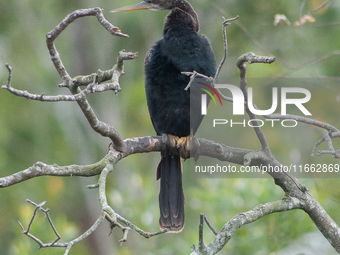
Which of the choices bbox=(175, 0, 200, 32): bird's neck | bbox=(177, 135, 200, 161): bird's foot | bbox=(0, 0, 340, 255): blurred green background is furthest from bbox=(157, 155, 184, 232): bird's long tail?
A: bbox=(0, 0, 340, 255): blurred green background

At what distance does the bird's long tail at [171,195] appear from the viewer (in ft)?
10.2

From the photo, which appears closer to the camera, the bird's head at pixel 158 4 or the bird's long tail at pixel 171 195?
the bird's long tail at pixel 171 195

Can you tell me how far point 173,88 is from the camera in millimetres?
3119

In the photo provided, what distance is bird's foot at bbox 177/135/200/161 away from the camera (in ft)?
9.50

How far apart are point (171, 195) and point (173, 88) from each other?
83 centimetres

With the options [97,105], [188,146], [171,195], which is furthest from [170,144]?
[97,105]

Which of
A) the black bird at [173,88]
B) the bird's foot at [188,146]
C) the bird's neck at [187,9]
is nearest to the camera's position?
the bird's foot at [188,146]

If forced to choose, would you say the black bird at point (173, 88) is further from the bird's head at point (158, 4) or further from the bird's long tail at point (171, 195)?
the bird's head at point (158, 4)

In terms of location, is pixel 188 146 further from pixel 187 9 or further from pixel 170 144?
pixel 187 9

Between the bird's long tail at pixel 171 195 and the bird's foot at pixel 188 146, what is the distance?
141mm

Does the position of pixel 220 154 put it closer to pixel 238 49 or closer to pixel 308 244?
pixel 308 244

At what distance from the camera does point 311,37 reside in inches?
191

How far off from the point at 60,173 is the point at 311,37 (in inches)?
157

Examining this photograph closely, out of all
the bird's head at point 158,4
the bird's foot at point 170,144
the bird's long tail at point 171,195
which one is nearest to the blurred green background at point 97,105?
the bird's long tail at point 171,195
